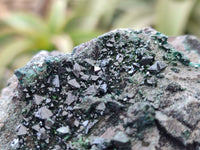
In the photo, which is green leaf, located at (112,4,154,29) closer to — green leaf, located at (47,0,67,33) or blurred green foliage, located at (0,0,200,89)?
blurred green foliage, located at (0,0,200,89)

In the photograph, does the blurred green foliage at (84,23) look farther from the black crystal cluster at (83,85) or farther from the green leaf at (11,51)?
the black crystal cluster at (83,85)

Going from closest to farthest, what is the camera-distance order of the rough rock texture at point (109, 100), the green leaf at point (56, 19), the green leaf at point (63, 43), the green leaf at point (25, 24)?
the rough rock texture at point (109, 100) → the green leaf at point (63, 43) → the green leaf at point (25, 24) → the green leaf at point (56, 19)

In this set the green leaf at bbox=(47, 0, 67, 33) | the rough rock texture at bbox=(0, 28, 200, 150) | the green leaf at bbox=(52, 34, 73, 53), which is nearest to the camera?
the rough rock texture at bbox=(0, 28, 200, 150)

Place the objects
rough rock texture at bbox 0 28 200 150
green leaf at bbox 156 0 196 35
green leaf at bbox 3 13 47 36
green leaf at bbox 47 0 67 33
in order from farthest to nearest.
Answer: green leaf at bbox 47 0 67 33
green leaf at bbox 3 13 47 36
green leaf at bbox 156 0 196 35
rough rock texture at bbox 0 28 200 150

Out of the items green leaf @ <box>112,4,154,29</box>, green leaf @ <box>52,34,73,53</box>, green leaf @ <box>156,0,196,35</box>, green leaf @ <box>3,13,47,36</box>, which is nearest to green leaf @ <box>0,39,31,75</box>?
green leaf @ <box>3,13,47,36</box>

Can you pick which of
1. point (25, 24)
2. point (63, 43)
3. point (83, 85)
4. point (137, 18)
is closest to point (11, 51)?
point (25, 24)

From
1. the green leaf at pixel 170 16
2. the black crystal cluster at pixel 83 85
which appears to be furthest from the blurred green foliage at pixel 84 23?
the black crystal cluster at pixel 83 85
